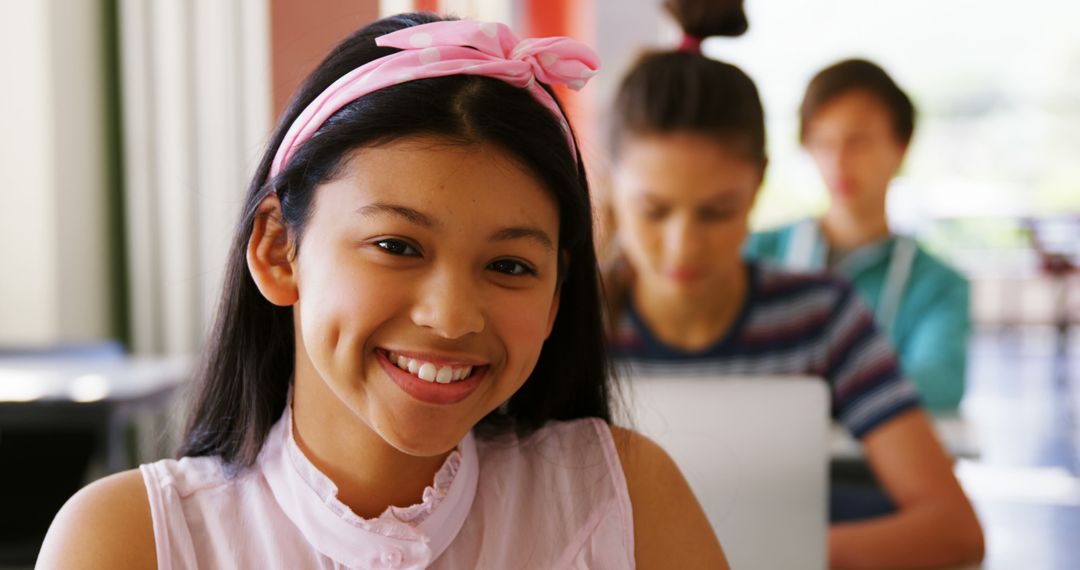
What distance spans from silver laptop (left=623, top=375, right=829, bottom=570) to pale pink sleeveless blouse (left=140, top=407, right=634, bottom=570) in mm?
209

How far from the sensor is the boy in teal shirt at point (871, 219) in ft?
8.80

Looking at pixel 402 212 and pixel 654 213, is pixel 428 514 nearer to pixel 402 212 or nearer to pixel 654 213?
pixel 402 212

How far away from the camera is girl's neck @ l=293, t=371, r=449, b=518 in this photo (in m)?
1.11

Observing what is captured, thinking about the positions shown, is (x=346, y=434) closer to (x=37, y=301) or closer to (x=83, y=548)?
(x=83, y=548)

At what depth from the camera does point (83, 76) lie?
159 inches

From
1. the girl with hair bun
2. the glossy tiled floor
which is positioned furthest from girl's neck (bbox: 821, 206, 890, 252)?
the girl with hair bun

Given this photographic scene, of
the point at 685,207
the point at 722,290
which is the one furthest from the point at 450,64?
the point at 722,290

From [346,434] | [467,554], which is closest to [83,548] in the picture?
[346,434]

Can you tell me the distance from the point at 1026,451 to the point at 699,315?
164 inches

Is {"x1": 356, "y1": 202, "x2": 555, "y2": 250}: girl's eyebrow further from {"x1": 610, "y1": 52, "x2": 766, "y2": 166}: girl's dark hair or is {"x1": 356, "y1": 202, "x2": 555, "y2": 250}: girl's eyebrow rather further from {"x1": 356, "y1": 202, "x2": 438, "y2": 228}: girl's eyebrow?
{"x1": 610, "y1": 52, "x2": 766, "y2": 166}: girl's dark hair

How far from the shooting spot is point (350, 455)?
3.66 ft

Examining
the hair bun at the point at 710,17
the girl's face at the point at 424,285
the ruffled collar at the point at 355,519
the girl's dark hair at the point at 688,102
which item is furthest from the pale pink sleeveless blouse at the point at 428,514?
the hair bun at the point at 710,17

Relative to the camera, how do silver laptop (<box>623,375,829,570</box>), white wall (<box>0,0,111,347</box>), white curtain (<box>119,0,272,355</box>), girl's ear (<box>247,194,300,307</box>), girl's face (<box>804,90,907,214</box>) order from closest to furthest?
girl's ear (<box>247,194,300,307</box>) → silver laptop (<box>623,375,829,570</box>) → girl's face (<box>804,90,907,214</box>) → white wall (<box>0,0,111,347</box>) → white curtain (<box>119,0,272,355</box>)

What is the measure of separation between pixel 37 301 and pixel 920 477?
10.5ft
